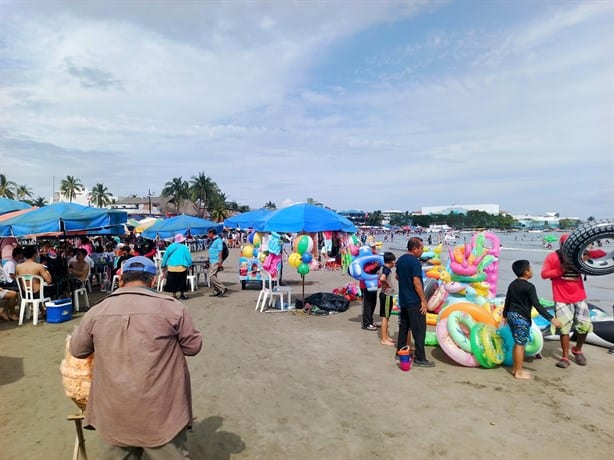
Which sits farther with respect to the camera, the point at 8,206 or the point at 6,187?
the point at 6,187

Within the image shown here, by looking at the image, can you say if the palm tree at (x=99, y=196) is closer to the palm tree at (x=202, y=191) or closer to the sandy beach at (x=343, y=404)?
the palm tree at (x=202, y=191)

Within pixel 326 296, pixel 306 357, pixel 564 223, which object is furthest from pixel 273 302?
pixel 564 223

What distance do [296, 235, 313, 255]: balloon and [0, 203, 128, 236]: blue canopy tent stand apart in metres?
4.45

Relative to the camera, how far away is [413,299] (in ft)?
17.3

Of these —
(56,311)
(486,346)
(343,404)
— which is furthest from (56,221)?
(486,346)


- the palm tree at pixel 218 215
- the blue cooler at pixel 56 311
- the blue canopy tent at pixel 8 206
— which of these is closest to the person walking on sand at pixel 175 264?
the blue cooler at pixel 56 311

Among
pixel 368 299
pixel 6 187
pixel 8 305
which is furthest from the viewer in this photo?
pixel 6 187

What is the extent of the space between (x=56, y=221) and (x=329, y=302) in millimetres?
6119

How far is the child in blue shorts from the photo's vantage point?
4.80m

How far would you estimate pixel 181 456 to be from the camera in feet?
7.32

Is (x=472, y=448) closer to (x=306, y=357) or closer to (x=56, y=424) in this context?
(x=306, y=357)

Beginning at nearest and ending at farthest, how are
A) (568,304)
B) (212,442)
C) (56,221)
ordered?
(212,442) < (568,304) < (56,221)

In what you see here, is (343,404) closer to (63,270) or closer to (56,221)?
(56,221)

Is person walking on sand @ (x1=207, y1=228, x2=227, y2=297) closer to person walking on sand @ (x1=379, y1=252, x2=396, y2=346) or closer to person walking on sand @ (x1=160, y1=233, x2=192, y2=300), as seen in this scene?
person walking on sand @ (x1=160, y1=233, x2=192, y2=300)
